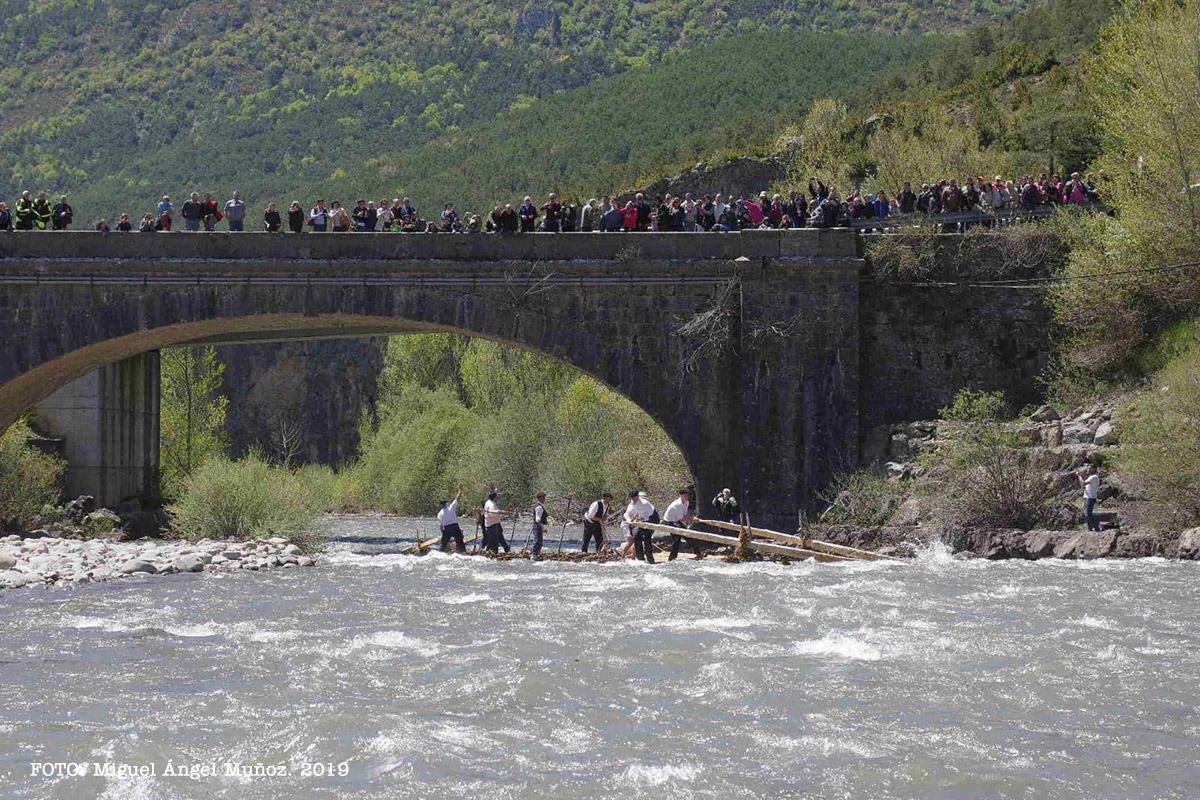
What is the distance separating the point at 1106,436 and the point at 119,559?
17.3 meters

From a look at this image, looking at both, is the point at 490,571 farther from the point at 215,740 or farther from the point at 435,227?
the point at 215,740

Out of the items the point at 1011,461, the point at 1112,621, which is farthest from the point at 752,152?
the point at 1112,621

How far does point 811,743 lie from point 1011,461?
17060 millimetres

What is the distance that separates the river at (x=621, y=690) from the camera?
1322cm

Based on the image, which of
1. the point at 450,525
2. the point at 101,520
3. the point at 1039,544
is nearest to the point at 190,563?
the point at 450,525

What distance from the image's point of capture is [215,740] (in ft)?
47.1

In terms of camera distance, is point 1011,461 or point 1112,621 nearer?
point 1112,621

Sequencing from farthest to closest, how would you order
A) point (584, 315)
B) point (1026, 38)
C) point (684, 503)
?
point (1026, 38), point (584, 315), point (684, 503)

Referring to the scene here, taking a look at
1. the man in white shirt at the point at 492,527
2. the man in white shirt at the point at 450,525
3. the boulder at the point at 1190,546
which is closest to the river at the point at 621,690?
the boulder at the point at 1190,546

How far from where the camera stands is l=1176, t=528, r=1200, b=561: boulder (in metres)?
26.5

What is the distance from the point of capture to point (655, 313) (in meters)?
34.3

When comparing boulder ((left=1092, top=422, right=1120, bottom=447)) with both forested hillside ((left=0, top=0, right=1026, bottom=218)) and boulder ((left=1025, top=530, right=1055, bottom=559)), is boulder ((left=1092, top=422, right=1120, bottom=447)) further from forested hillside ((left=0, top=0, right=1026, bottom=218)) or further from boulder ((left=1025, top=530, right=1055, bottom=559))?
forested hillside ((left=0, top=0, right=1026, bottom=218))

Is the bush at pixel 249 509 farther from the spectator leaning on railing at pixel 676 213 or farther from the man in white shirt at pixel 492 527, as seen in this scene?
the spectator leaning on railing at pixel 676 213

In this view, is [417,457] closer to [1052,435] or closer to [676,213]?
[676,213]
